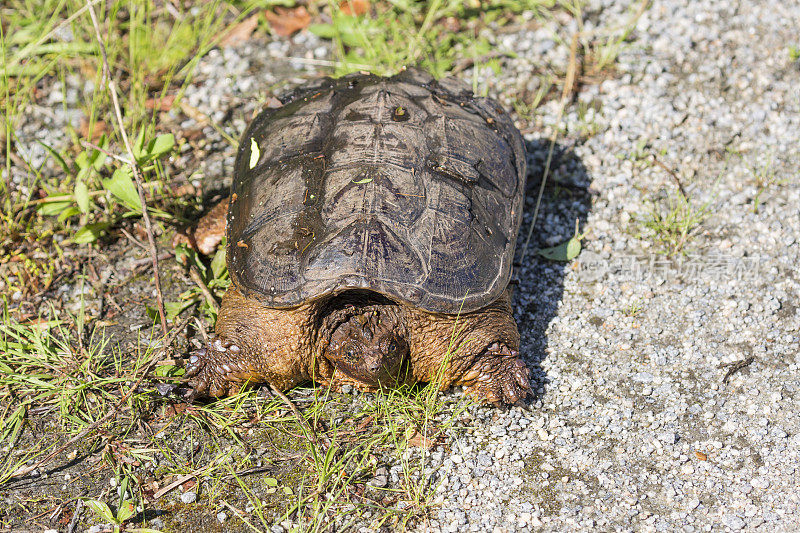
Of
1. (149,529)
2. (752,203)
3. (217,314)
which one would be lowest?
(149,529)

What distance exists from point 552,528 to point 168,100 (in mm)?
3606

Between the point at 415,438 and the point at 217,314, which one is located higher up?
the point at 217,314

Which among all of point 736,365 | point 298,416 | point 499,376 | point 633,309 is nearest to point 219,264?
point 298,416

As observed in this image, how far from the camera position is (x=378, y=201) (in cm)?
275

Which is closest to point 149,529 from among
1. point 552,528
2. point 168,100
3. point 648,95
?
point 552,528

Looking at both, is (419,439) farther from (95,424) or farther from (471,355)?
(95,424)

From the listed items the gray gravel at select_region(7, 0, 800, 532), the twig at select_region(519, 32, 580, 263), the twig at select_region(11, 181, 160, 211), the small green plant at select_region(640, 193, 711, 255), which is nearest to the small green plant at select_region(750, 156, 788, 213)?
the gray gravel at select_region(7, 0, 800, 532)

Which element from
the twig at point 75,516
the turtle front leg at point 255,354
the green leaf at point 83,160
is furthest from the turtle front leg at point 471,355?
the green leaf at point 83,160

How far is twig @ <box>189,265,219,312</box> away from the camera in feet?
10.8

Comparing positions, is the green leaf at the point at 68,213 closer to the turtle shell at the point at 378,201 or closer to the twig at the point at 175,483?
the turtle shell at the point at 378,201

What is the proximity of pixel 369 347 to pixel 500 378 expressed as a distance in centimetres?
60

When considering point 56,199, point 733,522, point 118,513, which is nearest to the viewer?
point 733,522

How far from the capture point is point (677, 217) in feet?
12.1

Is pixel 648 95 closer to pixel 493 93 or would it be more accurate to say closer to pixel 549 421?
pixel 493 93
